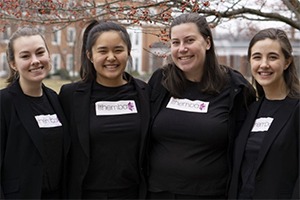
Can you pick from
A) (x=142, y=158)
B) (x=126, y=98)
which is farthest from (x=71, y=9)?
(x=142, y=158)

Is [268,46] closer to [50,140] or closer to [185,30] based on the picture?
[185,30]

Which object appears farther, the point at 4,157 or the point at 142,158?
the point at 142,158

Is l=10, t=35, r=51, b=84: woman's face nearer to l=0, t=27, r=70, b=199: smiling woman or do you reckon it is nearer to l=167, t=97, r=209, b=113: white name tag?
l=0, t=27, r=70, b=199: smiling woman

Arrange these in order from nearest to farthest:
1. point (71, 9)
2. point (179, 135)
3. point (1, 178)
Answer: point (1, 178) → point (179, 135) → point (71, 9)

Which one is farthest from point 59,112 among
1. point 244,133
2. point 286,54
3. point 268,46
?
point 286,54

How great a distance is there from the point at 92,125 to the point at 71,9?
2196mm

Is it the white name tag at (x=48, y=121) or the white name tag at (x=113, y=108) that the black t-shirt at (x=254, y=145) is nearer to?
the white name tag at (x=113, y=108)

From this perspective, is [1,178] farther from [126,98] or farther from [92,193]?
[126,98]

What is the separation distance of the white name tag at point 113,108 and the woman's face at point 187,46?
54 cm

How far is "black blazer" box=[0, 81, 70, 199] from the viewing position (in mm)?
3580

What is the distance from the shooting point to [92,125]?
153 inches

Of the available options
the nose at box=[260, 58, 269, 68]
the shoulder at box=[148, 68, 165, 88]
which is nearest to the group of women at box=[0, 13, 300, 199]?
the nose at box=[260, 58, 269, 68]

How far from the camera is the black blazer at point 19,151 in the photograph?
358 cm

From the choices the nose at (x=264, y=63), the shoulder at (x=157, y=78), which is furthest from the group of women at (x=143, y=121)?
the shoulder at (x=157, y=78)
